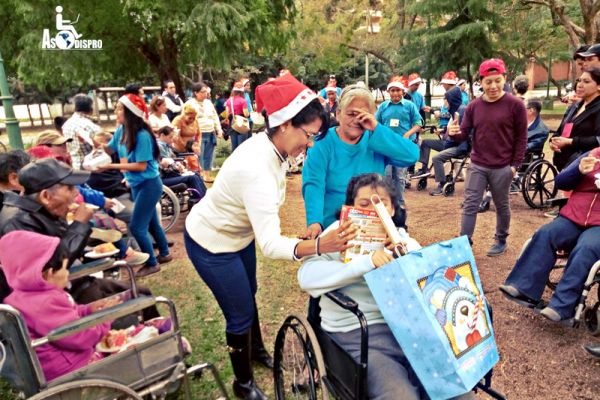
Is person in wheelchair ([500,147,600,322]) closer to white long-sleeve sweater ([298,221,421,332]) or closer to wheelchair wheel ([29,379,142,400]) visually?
white long-sleeve sweater ([298,221,421,332])

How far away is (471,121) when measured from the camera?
4465 mm

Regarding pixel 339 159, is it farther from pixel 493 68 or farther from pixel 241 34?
pixel 241 34

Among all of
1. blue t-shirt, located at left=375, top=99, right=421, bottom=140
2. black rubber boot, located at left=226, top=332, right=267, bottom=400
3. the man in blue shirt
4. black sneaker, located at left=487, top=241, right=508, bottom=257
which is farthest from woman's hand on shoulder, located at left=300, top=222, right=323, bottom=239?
blue t-shirt, located at left=375, top=99, right=421, bottom=140

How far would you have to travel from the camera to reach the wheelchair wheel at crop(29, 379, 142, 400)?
175 cm

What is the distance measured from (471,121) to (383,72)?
28.1 m

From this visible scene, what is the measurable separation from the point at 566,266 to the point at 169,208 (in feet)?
14.9

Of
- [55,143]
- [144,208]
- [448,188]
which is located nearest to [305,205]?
[144,208]

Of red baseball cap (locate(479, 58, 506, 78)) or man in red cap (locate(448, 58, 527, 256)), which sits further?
man in red cap (locate(448, 58, 527, 256))

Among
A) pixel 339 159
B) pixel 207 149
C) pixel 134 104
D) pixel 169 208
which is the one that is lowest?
pixel 169 208

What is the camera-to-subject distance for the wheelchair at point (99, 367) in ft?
5.90

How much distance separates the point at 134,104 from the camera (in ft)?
12.9

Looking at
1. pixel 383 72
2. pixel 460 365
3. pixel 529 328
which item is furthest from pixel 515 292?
pixel 383 72

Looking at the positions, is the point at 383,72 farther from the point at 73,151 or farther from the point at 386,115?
the point at 73,151

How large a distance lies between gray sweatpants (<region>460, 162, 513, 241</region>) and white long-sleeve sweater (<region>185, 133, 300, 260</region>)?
2.74 metres
